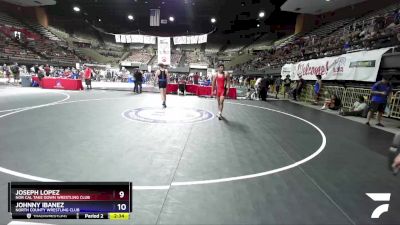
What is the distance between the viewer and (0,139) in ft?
18.0

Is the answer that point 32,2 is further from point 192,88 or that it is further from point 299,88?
point 299,88

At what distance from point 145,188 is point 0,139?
13.5ft

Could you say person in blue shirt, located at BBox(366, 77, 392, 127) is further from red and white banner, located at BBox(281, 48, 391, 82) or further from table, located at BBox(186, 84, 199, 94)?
table, located at BBox(186, 84, 199, 94)

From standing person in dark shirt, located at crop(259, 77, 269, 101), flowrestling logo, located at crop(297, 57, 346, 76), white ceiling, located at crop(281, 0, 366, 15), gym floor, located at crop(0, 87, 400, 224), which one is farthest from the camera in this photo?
white ceiling, located at crop(281, 0, 366, 15)

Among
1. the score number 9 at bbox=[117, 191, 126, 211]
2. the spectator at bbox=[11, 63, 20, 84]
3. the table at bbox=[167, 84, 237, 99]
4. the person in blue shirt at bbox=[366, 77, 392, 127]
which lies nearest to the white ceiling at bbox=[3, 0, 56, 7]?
the spectator at bbox=[11, 63, 20, 84]

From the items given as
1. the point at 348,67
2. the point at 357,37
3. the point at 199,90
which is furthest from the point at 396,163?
the point at 357,37

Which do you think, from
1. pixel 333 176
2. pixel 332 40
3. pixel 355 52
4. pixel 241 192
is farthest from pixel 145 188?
pixel 332 40

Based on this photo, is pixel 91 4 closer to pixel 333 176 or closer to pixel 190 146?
pixel 190 146

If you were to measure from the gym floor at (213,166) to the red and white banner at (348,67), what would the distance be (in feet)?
16.4
